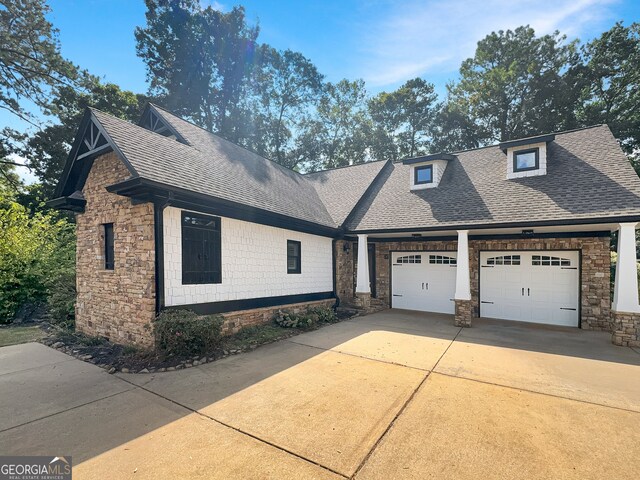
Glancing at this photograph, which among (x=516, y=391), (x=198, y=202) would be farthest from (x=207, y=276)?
(x=516, y=391)

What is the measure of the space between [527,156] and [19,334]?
17.4m

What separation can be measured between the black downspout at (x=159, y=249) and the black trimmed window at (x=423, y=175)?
10.1 metres

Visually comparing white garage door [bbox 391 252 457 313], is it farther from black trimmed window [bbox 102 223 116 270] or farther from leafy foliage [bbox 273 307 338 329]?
black trimmed window [bbox 102 223 116 270]

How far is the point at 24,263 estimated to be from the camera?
11023 millimetres

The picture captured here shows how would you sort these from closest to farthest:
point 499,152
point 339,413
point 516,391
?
point 339,413 < point 516,391 < point 499,152

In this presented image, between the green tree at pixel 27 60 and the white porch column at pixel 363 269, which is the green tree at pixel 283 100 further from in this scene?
the white porch column at pixel 363 269

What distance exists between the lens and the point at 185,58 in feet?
82.8

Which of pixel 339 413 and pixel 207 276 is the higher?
pixel 207 276

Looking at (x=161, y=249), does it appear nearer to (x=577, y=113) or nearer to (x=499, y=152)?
(x=499, y=152)

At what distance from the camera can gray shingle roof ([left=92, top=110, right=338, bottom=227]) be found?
Answer: 696 centimetres

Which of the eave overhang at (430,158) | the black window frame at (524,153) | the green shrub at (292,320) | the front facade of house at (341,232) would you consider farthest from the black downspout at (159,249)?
the black window frame at (524,153)

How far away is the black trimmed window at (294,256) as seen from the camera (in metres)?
10.5

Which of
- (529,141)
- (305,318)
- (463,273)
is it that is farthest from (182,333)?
(529,141)

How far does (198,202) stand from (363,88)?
2778cm
